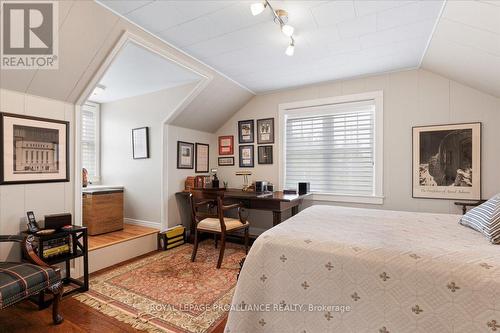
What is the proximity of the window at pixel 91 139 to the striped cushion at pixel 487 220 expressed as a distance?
5.13 meters

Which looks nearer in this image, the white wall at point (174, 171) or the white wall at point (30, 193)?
the white wall at point (30, 193)

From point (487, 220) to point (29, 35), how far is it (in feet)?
11.5

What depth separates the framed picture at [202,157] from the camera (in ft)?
13.7

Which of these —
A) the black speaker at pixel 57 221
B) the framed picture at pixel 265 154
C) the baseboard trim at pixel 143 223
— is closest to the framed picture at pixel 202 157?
the framed picture at pixel 265 154

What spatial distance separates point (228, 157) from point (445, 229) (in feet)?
10.7

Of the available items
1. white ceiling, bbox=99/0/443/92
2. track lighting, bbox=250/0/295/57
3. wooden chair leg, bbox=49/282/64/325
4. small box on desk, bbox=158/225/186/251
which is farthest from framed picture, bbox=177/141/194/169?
track lighting, bbox=250/0/295/57

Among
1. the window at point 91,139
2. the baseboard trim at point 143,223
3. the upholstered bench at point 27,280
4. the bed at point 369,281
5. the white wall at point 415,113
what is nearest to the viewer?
the bed at point 369,281

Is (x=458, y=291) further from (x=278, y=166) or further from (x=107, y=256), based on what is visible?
(x=107, y=256)

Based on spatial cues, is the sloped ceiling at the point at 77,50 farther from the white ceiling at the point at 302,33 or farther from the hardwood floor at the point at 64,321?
the hardwood floor at the point at 64,321

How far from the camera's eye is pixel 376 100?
3223 millimetres

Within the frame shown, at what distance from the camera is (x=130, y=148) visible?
398 centimetres

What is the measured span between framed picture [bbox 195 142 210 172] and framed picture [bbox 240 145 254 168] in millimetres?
681

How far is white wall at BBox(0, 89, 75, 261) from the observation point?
1990 mm

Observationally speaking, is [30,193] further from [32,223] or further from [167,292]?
[167,292]
